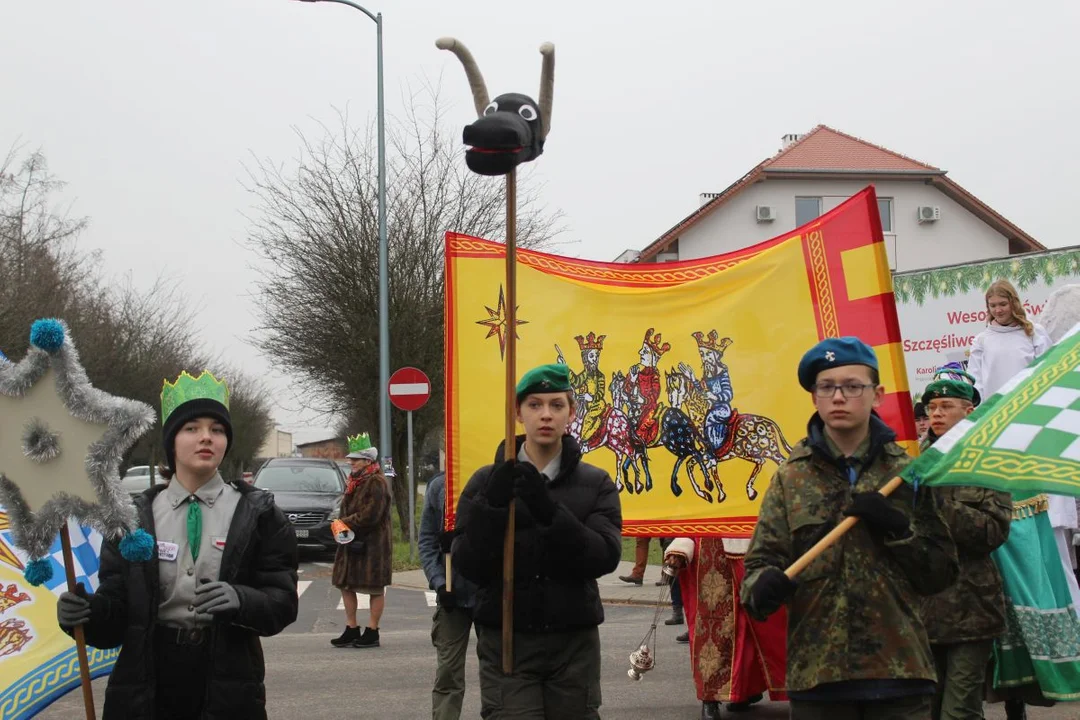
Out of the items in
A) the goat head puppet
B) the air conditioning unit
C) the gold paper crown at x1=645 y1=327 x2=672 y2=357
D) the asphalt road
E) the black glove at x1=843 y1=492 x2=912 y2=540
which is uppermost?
the air conditioning unit

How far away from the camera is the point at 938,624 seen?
5.11 m

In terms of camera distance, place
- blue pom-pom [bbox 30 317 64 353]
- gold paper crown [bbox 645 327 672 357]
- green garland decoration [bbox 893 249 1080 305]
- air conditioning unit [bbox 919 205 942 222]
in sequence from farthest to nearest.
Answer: air conditioning unit [bbox 919 205 942 222] → green garland decoration [bbox 893 249 1080 305] → gold paper crown [bbox 645 327 672 357] → blue pom-pom [bbox 30 317 64 353]

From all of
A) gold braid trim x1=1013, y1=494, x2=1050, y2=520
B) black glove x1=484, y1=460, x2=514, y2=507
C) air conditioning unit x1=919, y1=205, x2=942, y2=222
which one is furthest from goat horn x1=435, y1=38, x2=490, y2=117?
air conditioning unit x1=919, y1=205, x2=942, y2=222

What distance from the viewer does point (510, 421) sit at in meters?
3.79

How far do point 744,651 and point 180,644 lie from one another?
3959 millimetres

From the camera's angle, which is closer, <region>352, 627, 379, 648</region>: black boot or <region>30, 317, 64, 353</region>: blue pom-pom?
<region>30, 317, 64, 353</region>: blue pom-pom

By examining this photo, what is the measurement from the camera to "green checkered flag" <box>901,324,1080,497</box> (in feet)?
11.2

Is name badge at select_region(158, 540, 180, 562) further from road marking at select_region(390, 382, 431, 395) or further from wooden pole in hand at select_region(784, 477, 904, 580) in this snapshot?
road marking at select_region(390, 382, 431, 395)

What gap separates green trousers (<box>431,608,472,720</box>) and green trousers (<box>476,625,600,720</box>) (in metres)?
2.32

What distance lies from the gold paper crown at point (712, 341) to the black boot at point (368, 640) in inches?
215

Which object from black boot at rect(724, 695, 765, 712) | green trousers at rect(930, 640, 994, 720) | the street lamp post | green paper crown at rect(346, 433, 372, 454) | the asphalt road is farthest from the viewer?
the street lamp post

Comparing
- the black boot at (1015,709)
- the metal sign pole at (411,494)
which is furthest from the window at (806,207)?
the black boot at (1015,709)

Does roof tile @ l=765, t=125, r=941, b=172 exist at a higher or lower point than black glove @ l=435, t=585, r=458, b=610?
higher

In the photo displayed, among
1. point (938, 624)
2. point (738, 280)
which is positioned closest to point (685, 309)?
point (738, 280)
